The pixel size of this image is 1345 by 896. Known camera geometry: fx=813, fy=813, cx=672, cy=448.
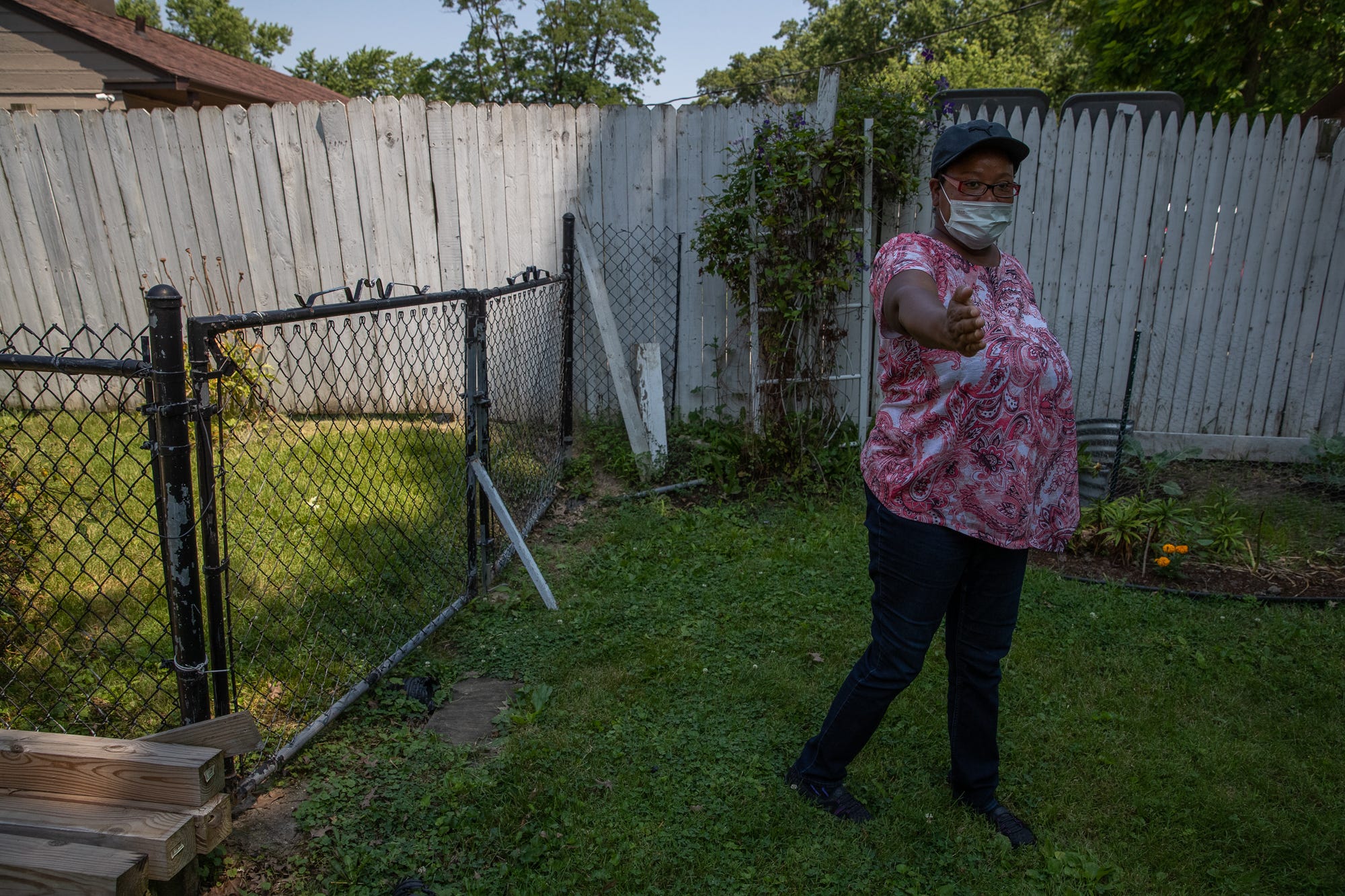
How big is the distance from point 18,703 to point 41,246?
16.4 feet

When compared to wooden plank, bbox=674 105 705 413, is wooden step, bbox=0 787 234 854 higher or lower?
lower

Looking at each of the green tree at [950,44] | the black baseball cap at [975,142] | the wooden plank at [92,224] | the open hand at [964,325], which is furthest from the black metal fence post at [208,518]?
the green tree at [950,44]

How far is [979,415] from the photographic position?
6.37 feet

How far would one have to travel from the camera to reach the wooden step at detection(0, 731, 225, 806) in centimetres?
182

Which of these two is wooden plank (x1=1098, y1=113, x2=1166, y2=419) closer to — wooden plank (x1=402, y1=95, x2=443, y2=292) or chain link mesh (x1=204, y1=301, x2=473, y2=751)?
chain link mesh (x1=204, y1=301, x2=473, y2=751)

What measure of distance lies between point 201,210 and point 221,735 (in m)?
5.28

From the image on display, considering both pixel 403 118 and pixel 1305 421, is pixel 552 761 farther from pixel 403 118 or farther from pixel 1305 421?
pixel 1305 421

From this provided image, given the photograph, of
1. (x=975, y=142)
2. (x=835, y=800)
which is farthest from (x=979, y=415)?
(x=835, y=800)

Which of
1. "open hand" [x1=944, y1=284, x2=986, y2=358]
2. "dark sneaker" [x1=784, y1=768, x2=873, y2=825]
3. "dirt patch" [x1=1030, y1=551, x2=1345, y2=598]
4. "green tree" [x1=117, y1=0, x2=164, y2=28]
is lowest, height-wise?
"dirt patch" [x1=1030, y1=551, x2=1345, y2=598]

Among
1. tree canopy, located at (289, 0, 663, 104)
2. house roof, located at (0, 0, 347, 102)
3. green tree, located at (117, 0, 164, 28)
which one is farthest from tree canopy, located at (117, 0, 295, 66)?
house roof, located at (0, 0, 347, 102)

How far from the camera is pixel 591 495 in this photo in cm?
519

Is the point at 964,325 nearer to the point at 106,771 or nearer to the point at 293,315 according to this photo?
the point at 293,315

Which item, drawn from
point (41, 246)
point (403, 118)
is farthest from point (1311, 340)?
point (41, 246)

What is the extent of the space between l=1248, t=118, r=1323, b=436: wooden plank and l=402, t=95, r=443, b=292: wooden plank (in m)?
5.96
